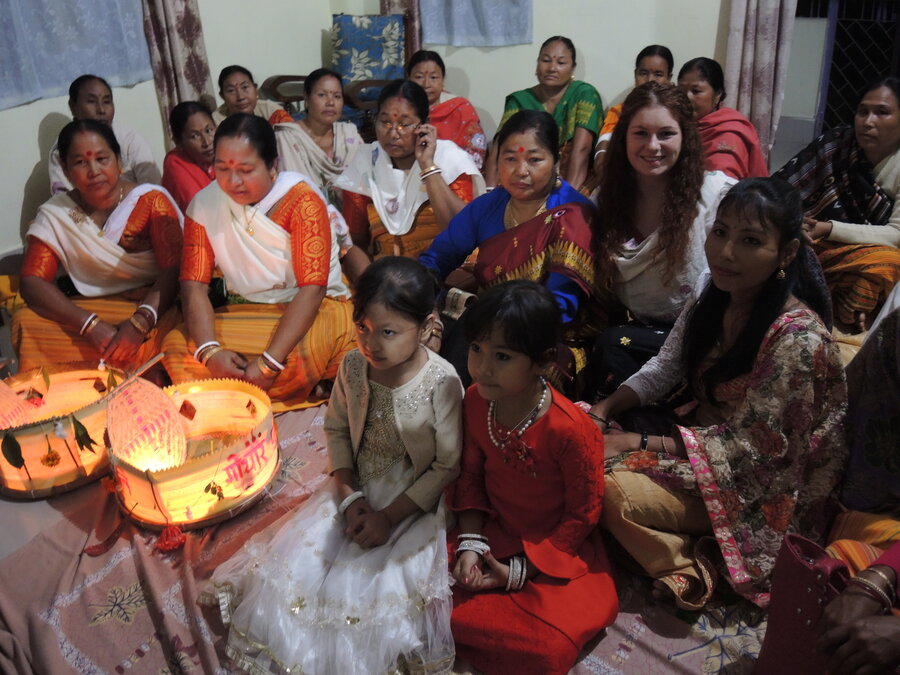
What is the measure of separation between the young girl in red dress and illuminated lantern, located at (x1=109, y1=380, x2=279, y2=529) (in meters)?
0.65

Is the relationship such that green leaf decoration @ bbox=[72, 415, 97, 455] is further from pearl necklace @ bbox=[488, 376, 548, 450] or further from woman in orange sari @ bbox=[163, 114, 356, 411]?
pearl necklace @ bbox=[488, 376, 548, 450]

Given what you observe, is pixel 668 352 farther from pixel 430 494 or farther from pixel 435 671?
pixel 435 671

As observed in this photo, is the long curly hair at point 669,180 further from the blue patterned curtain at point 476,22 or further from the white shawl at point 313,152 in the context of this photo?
the blue patterned curtain at point 476,22

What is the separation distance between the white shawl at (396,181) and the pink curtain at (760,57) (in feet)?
7.57

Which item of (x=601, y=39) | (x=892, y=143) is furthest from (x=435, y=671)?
(x=601, y=39)

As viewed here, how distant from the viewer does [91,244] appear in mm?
2781

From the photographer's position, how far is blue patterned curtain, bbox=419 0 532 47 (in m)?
5.19

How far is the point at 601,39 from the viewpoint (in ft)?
16.6

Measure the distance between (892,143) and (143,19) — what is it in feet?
12.8

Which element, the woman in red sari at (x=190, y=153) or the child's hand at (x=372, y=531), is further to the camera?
the woman in red sari at (x=190, y=153)

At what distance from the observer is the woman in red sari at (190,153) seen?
3586 millimetres

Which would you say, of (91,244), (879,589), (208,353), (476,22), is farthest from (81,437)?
(476,22)

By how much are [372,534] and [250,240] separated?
4.36ft

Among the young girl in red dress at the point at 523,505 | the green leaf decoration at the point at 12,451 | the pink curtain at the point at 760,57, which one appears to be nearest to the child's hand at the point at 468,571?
the young girl in red dress at the point at 523,505
